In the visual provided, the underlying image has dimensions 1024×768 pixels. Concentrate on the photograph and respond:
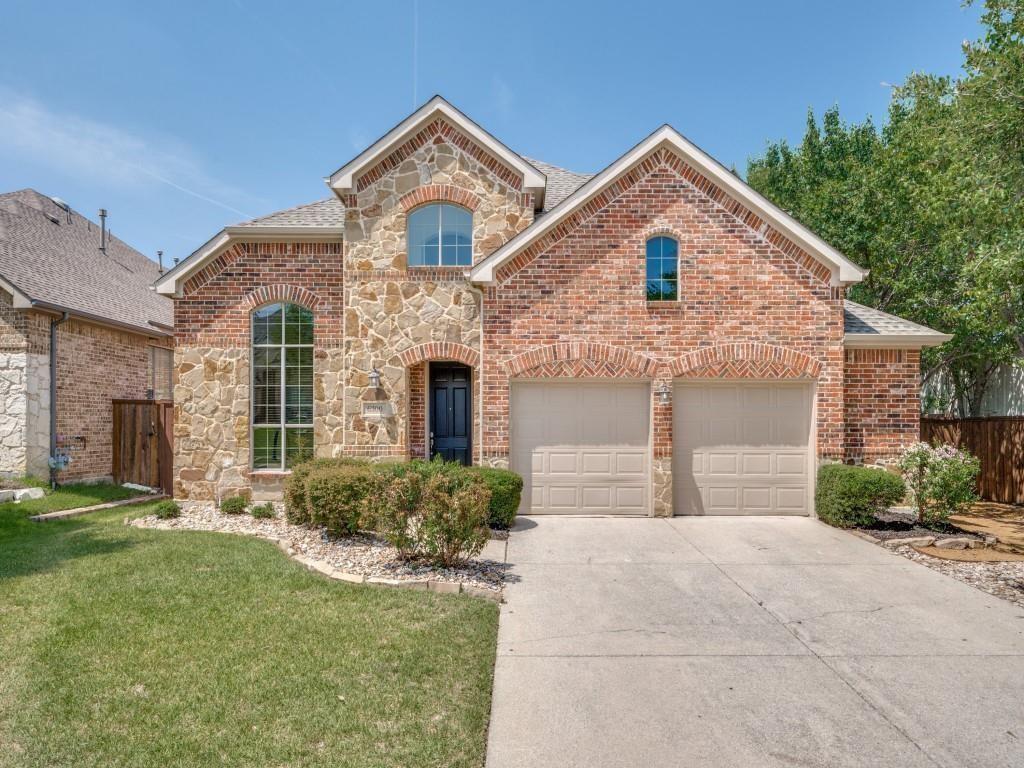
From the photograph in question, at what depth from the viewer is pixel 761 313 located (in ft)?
35.0

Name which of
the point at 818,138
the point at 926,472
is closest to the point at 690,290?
the point at 926,472

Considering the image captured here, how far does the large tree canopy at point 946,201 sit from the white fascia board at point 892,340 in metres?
1.27

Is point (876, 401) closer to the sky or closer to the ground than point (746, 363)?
closer to the ground

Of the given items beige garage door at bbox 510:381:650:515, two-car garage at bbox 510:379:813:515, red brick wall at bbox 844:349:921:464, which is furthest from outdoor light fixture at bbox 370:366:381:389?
red brick wall at bbox 844:349:921:464

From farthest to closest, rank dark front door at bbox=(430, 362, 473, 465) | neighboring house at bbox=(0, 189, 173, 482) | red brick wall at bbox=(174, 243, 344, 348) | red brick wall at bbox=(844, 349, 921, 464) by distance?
1. neighboring house at bbox=(0, 189, 173, 482)
2. dark front door at bbox=(430, 362, 473, 465)
3. red brick wall at bbox=(174, 243, 344, 348)
4. red brick wall at bbox=(844, 349, 921, 464)

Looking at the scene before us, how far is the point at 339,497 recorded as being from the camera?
8.36 meters

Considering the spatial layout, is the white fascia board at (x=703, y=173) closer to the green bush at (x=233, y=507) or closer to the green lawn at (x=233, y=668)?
the green bush at (x=233, y=507)

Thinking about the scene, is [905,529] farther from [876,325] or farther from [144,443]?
[144,443]

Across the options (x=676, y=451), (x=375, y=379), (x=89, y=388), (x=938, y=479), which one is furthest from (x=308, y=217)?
(x=938, y=479)

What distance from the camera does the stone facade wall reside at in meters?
10.6

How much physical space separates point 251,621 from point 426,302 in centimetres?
700

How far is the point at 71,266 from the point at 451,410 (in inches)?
483

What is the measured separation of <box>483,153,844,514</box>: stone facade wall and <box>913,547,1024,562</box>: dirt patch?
3152mm

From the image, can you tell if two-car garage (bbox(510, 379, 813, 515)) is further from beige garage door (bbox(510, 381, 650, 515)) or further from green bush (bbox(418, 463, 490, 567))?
green bush (bbox(418, 463, 490, 567))
